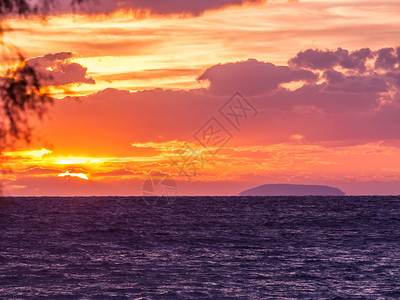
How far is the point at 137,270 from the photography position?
3697cm

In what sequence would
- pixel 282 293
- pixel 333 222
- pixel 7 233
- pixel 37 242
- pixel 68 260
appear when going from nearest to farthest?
pixel 282 293, pixel 68 260, pixel 37 242, pixel 7 233, pixel 333 222

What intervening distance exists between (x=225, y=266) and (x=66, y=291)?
11963mm

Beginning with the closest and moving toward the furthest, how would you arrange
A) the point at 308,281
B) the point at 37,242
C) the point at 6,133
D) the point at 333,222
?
the point at 6,133 < the point at 308,281 < the point at 37,242 < the point at 333,222

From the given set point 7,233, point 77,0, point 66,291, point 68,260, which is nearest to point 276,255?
point 68,260

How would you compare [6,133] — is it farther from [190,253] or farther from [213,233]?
[213,233]

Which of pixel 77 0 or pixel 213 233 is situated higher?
pixel 77 0

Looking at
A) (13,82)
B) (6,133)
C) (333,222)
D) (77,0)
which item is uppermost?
(77,0)

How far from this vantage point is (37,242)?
5509 centimetres

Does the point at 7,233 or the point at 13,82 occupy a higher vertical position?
the point at 13,82

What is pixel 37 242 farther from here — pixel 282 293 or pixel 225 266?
pixel 282 293

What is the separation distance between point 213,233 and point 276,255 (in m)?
20.2

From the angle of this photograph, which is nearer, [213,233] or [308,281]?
[308,281]

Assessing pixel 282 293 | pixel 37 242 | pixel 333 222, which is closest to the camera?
pixel 282 293

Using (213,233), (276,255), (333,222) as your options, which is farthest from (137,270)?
(333,222)
